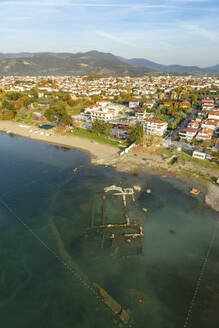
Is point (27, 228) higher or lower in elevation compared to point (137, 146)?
lower

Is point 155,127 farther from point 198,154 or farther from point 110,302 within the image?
point 110,302

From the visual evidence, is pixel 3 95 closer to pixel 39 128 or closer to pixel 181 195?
pixel 39 128

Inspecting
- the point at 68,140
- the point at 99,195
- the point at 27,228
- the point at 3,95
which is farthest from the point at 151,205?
the point at 3,95

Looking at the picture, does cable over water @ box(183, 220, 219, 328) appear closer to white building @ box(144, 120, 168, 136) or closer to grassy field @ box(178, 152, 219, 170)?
grassy field @ box(178, 152, 219, 170)

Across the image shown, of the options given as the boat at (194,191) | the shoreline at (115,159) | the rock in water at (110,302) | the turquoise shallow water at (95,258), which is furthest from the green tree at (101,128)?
the rock in water at (110,302)

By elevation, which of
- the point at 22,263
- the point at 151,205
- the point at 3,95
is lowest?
the point at 22,263

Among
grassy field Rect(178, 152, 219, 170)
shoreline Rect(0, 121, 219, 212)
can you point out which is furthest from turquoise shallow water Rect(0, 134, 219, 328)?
grassy field Rect(178, 152, 219, 170)
